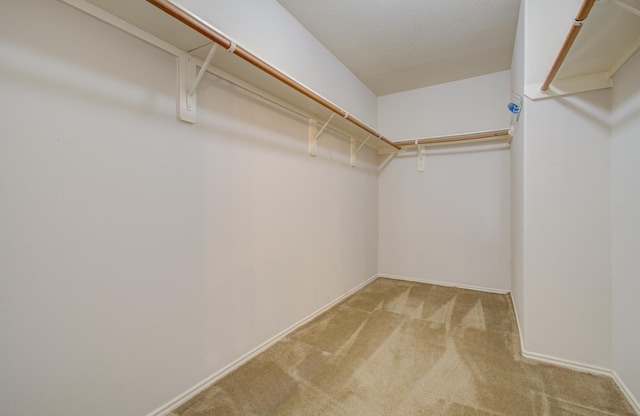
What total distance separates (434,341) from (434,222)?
1.72 metres

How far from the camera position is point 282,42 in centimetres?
196

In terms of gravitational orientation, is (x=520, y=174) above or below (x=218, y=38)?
below

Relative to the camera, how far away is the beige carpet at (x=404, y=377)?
4.33 ft

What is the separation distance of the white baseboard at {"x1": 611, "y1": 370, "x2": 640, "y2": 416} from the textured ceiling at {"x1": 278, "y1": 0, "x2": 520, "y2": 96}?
247cm

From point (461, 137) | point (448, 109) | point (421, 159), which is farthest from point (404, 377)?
point (448, 109)

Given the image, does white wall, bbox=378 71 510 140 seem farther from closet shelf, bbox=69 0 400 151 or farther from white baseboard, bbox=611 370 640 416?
white baseboard, bbox=611 370 640 416

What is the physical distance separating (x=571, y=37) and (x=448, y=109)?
2.18m

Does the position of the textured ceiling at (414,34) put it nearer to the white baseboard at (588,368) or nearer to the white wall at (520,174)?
the white wall at (520,174)

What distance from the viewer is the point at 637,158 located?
4.20ft

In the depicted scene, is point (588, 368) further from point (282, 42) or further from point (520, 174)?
point (282, 42)

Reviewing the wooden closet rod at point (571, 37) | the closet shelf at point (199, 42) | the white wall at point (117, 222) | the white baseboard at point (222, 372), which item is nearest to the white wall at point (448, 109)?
the wooden closet rod at point (571, 37)

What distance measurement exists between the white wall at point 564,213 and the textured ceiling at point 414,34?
0.48 m

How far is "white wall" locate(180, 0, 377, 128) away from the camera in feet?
5.00

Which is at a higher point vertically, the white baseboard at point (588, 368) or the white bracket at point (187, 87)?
the white bracket at point (187, 87)
